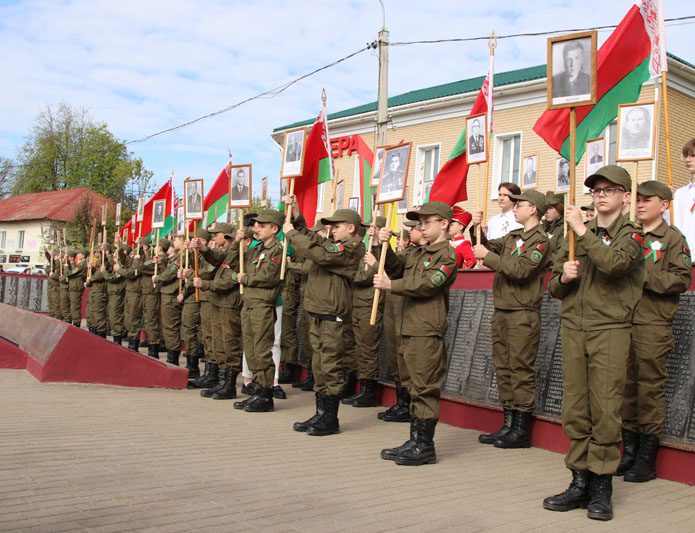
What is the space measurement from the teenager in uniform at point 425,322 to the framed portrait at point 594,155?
11.4ft

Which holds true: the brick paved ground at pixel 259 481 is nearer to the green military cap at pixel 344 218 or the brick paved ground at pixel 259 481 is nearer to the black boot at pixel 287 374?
the green military cap at pixel 344 218

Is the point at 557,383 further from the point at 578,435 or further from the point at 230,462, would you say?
the point at 230,462

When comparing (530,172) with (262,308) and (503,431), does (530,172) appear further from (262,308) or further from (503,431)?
(503,431)

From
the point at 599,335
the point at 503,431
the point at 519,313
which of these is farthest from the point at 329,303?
the point at 599,335

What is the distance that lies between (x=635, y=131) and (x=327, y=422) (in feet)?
12.6

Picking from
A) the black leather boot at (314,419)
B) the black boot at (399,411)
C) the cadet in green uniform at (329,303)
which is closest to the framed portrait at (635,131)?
the cadet in green uniform at (329,303)

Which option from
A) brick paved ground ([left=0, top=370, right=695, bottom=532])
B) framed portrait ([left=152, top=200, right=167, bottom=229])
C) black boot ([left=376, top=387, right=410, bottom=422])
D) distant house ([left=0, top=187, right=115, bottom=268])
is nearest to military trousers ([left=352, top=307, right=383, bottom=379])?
black boot ([left=376, top=387, right=410, bottom=422])

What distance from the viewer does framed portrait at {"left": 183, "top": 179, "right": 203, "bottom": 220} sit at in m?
11.1

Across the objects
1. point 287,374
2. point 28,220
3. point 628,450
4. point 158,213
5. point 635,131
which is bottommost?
point 287,374

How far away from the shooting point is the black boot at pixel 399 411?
8148mm

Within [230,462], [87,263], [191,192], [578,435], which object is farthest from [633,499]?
[87,263]

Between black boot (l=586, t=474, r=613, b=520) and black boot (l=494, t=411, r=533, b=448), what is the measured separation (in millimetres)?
1948

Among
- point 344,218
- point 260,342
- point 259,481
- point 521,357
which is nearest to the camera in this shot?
point 259,481

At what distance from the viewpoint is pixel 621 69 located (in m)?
6.63
